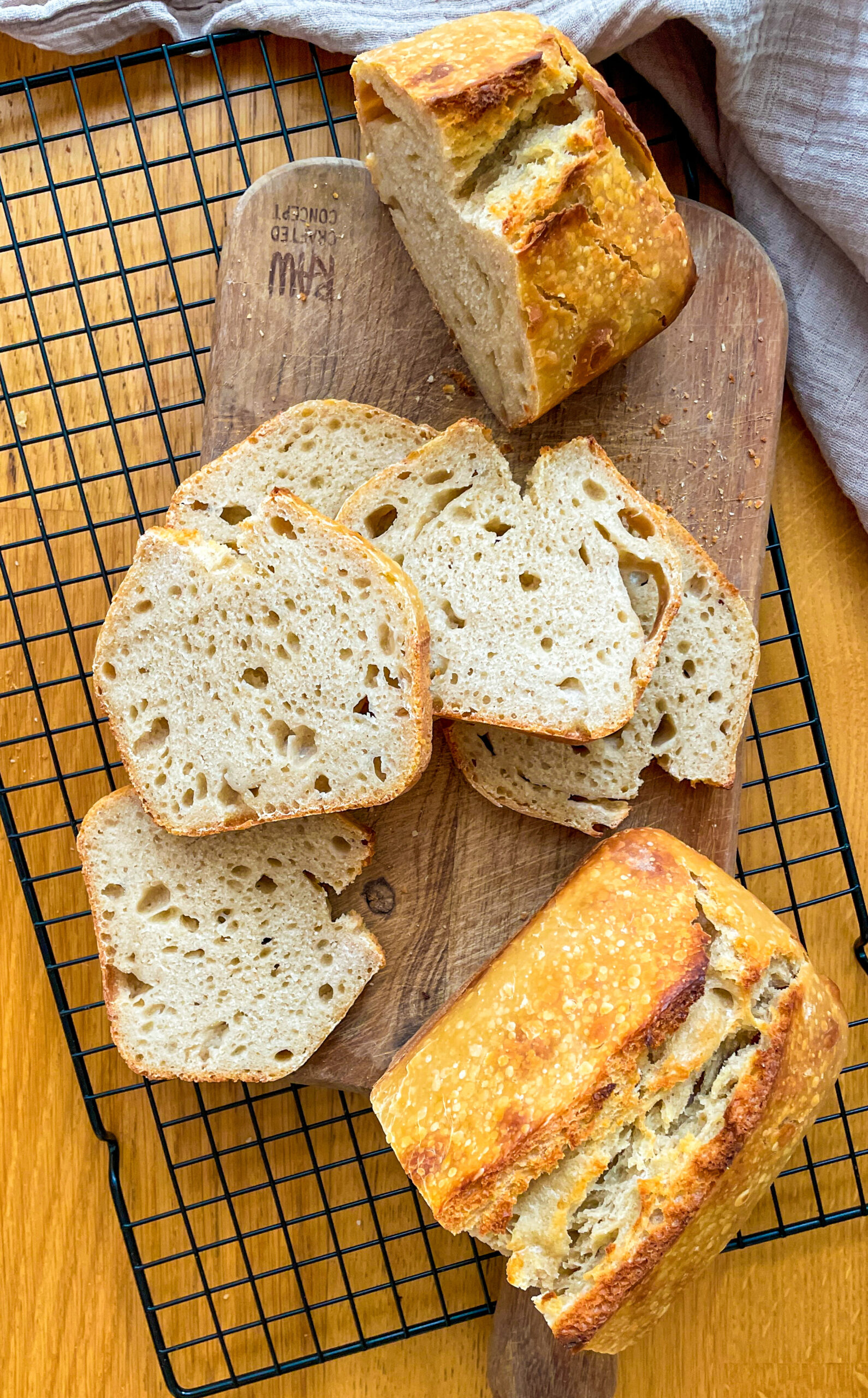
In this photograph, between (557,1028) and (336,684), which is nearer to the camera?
(557,1028)

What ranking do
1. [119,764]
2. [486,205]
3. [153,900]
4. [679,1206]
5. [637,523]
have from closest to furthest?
[679,1206] < [486,205] < [637,523] < [153,900] < [119,764]

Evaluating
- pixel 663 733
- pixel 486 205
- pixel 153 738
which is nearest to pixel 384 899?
pixel 153 738

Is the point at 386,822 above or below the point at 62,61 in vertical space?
below

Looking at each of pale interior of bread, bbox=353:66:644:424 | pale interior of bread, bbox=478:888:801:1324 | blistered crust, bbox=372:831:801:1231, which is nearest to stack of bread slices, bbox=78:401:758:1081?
pale interior of bread, bbox=353:66:644:424

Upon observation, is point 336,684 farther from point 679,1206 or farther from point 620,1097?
point 679,1206

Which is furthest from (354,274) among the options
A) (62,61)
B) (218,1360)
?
(218,1360)

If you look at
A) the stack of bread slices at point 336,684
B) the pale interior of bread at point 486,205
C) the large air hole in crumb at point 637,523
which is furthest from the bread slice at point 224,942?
the pale interior of bread at point 486,205

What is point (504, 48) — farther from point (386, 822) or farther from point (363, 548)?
point (386, 822)

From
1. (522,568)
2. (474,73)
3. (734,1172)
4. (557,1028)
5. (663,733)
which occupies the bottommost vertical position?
(734,1172)
